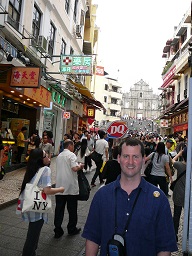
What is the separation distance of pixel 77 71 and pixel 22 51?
302cm

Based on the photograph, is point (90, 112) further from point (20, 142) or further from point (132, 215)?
point (132, 215)

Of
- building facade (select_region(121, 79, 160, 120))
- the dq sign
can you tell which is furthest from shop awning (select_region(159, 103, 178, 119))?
building facade (select_region(121, 79, 160, 120))

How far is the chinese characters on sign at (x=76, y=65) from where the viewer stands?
12.7 m

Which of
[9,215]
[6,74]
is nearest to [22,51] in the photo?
[6,74]

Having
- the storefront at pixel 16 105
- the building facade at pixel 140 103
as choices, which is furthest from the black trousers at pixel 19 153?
the building facade at pixel 140 103

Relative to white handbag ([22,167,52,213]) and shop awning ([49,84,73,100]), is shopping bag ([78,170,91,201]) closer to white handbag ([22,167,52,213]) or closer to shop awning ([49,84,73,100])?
white handbag ([22,167,52,213])

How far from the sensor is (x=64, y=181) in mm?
4695

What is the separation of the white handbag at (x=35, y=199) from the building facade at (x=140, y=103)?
9478cm

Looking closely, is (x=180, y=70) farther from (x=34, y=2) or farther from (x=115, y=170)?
(x=115, y=170)

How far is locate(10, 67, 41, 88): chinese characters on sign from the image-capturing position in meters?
8.77

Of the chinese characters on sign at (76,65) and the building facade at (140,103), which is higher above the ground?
the building facade at (140,103)

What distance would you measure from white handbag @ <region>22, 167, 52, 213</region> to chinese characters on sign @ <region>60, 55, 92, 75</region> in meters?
10.0

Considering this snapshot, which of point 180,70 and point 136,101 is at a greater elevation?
point 136,101

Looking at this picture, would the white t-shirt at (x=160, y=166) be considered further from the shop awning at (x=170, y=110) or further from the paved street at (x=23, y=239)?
the shop awning at (x=170, y=110)
